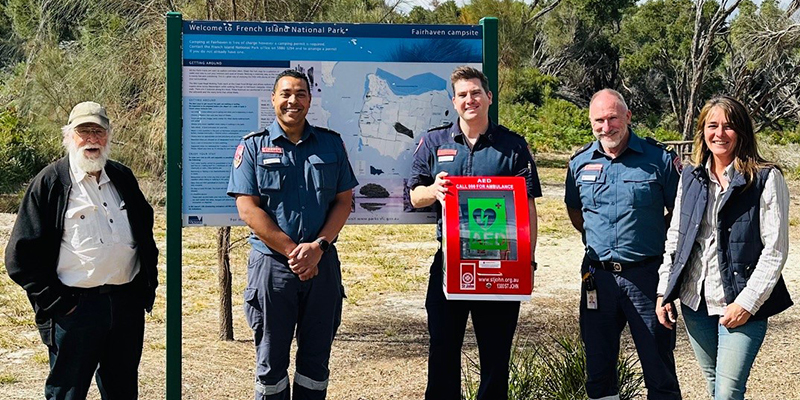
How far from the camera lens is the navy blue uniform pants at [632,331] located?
4.01 m

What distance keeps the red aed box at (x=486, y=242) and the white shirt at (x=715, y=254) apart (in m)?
0.63

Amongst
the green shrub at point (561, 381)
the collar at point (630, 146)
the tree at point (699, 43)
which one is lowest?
the green shrub at point (561, 381)

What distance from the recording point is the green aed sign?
4.00 metres

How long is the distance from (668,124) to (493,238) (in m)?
33.8

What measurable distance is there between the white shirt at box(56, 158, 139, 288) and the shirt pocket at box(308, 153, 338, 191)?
0.88m

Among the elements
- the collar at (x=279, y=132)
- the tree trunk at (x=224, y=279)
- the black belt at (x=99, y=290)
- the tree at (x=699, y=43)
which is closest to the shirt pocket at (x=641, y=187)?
the collar at (x=279, y=132)

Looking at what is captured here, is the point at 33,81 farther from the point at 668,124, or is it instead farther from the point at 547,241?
the point at 668,124

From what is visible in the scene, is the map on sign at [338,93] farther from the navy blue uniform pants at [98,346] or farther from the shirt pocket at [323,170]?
the navy blue uniform pants at [98,346]

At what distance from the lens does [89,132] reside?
3896mm

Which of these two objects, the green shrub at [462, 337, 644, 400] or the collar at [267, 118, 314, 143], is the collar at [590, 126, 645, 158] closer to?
the green shrub at [462, 337, 644, 400]

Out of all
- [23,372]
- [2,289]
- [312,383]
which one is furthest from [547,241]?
[312,383]

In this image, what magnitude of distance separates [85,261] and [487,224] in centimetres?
180

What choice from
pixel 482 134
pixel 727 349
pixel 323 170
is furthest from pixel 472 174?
pixel 727 349

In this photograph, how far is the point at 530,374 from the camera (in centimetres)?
496
